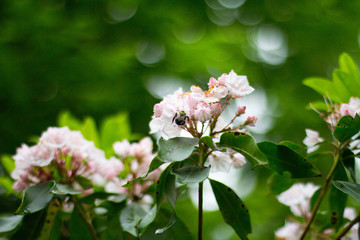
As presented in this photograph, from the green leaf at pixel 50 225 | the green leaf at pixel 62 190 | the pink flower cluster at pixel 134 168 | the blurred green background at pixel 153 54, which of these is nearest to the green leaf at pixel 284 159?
the pink flower cluster at pixel 134 168

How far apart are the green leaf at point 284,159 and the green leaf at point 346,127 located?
0.11m

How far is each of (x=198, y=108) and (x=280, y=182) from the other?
0.39m

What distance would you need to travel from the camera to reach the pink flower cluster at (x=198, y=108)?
88 cm

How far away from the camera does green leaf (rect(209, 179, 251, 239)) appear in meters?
0.91

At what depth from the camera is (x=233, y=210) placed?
37.2 inches

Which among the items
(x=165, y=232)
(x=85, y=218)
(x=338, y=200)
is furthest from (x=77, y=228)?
(x=338, y=200)

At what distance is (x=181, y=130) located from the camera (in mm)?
970

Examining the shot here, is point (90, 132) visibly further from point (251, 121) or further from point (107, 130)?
point (251, 121)

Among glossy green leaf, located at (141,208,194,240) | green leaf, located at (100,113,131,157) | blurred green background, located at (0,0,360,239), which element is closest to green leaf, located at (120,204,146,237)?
glossy green leaf, located at (141,208,194,240)

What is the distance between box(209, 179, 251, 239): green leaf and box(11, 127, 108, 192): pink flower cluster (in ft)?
1.45

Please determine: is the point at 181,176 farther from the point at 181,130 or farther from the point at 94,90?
the point at 94,90

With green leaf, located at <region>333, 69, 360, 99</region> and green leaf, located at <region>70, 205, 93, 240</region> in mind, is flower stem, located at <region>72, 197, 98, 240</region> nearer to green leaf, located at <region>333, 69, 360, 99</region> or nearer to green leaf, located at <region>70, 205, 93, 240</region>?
green leaf, located at <region>70, 205, 93, 240</region>

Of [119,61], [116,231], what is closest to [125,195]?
[116,231]

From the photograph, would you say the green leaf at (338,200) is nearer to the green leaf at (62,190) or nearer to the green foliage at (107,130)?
the green leaf at (62,190)
